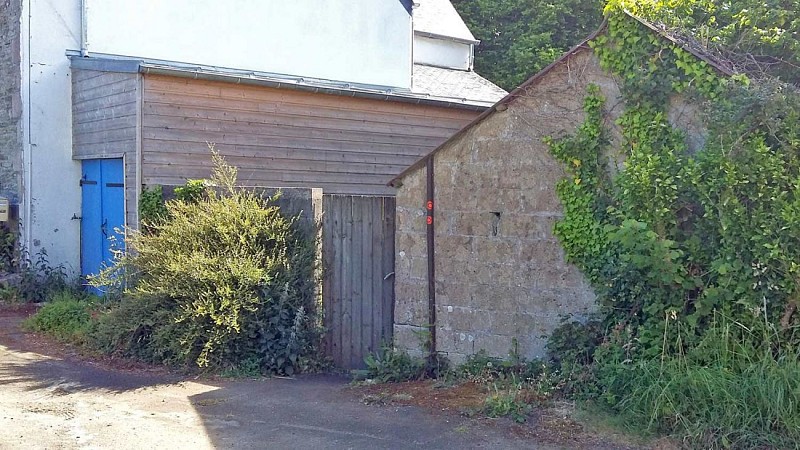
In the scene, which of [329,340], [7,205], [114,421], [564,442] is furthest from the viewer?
[7,205]

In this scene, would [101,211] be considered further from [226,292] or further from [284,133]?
[226,292]

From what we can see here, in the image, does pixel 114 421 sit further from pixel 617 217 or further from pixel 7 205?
pixel 7 205

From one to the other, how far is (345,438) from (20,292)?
853 centimetres

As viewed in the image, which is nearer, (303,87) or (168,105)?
(168,105)

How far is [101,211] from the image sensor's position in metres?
12.2

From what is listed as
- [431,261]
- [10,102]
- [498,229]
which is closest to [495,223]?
[498,229]

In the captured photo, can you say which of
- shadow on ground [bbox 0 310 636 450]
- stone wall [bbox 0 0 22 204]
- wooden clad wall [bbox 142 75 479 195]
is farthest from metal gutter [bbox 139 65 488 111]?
shadow on ground [bbox 0 310 636 450]

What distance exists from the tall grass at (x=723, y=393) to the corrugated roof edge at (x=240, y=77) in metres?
7.58

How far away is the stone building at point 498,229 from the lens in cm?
709

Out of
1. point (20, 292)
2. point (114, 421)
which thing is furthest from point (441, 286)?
point (20, 292)

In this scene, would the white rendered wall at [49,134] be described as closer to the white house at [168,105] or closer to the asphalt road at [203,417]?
the white house at [168,105]

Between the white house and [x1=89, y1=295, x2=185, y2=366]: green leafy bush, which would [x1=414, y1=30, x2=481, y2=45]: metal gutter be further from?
[x1=89, y1=295, x2=185, y2=366]: green leafy bush

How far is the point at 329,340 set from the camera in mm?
8695

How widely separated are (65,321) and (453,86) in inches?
391
